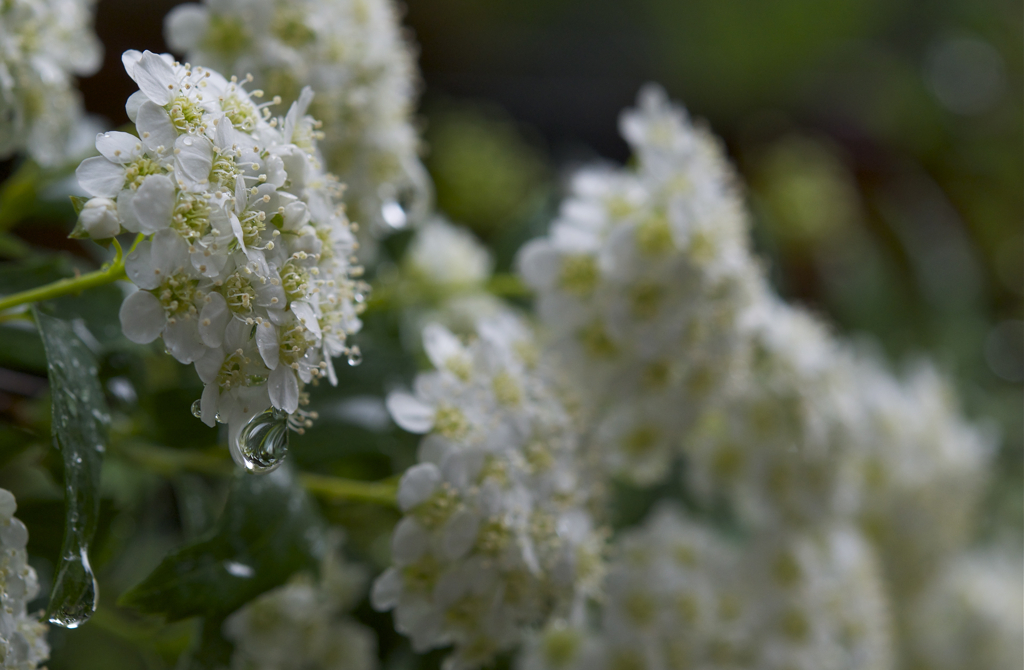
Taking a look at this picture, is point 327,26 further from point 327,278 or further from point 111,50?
point 111,50

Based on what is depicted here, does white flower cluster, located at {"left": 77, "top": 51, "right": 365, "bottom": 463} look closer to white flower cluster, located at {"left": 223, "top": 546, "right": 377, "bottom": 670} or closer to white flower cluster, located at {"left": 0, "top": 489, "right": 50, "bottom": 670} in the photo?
white flower cluster, located at {"left": 0, "top": 489, "right": 50, "bottom": 670}

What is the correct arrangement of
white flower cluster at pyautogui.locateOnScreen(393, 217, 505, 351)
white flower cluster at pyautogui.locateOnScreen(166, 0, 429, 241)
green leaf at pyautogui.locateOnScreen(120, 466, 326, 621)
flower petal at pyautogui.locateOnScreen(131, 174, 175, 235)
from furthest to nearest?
white flower cluster at pyautogui.locateOnScreen(393, 217, 505, 351) < white flower cluster at pyautogui.locateOnScreen(166, 0, 429, 241) < green leaf at pyautogui.locateOnScreen(120, 466, 326, 621) < flower petal at pyautogui.locateOnScreen(131, 174, 175, 235)

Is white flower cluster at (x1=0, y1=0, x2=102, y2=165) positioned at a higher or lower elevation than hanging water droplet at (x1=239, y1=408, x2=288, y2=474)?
higher

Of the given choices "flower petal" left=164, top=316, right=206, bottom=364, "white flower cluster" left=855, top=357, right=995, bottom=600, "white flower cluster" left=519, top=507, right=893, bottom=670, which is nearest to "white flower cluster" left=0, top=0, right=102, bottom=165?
"flower petal" left=164, top=316, right=206, bottom=364

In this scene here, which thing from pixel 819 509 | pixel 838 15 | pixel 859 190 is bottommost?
pixel 819 509

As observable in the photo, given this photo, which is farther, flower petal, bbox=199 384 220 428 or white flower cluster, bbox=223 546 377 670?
white flower cluster, bbox=223 546 377 670

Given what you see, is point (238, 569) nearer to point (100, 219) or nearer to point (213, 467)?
point (213, 467)

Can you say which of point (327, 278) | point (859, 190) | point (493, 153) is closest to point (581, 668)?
point (327, 278)
